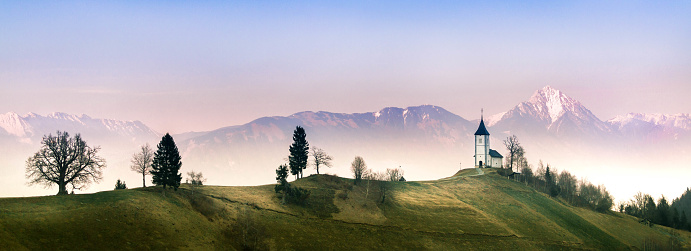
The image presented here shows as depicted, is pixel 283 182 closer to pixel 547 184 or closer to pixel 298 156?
pixel 298 156

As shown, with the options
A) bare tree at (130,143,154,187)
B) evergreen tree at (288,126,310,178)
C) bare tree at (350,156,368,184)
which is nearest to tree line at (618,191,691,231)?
bare tree at (350,156,368,184)

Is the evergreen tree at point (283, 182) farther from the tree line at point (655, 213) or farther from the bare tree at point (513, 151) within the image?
the tree line at point (655, 213)

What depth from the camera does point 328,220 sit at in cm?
9506

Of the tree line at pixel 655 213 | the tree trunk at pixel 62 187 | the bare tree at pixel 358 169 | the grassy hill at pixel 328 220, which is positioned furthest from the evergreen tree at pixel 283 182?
the tree line at pixel 655 213

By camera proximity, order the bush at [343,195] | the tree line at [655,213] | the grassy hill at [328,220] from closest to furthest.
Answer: the grassy hill at [328,220], the bush at [343,195], the tree line at [655,213]

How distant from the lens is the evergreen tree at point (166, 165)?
8904cm

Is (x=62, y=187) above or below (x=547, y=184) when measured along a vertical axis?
above

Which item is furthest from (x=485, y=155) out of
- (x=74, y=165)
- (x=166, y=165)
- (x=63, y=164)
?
(x=63, y=164)

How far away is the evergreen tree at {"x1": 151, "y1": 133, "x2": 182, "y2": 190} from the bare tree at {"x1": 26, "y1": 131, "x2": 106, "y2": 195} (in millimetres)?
13340

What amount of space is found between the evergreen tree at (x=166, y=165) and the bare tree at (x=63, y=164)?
13.3 metres

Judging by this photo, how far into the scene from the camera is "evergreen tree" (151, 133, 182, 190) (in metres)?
Result: 89.0

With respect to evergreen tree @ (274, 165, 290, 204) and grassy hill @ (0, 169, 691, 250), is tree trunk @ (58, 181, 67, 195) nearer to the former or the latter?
grassy hill @ (0, 169, 691, 250)

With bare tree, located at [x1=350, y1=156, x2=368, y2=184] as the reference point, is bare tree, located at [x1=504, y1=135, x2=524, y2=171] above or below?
above

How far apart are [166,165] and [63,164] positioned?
21186 millimetres
